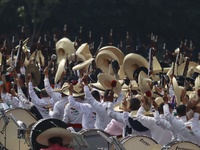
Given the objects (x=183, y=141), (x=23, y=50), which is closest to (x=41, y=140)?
(x=183, y=141)

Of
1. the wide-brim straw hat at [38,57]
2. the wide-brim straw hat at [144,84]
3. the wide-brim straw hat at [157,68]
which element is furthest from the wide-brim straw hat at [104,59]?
the wide-brim straw hat at [144,84]

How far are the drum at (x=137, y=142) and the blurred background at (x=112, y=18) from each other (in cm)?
3326

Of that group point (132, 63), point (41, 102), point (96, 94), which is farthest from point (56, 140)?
point (132, 63)

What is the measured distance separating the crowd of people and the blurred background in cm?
2192

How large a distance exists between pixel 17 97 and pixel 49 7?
28952 millimetres

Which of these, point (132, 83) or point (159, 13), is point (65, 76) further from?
point (159, 13)

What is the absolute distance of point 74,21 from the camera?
4909 centimetres

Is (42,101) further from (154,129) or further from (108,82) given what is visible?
(154,129)

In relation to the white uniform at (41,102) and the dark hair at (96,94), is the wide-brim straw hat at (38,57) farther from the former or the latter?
the dark hair at (96,94)

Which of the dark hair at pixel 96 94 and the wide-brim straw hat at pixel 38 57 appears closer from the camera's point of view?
the dark hair at pixel 96 94

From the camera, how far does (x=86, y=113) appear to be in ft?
59.5

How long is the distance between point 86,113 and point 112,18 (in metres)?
31.2

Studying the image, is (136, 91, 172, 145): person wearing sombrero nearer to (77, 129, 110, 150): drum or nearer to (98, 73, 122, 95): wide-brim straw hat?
(77, 129, 110, 150): drum

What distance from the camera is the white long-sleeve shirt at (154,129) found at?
15.4 metres
